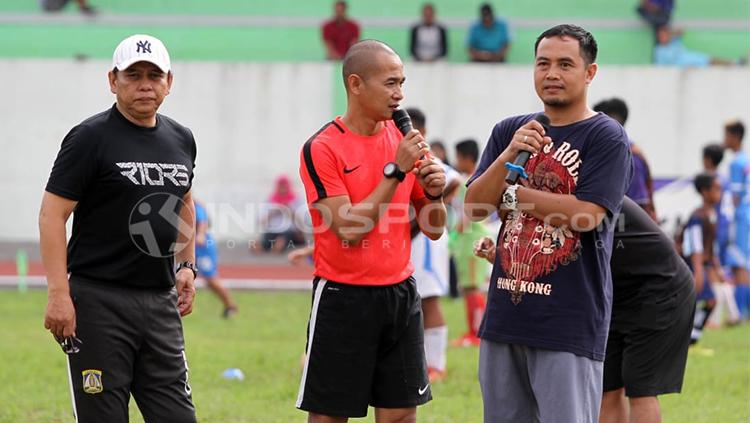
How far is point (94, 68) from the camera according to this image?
79.1 ft

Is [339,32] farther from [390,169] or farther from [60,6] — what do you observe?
[390,169]

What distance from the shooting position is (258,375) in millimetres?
10227

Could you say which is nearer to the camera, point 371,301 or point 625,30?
point 371,301

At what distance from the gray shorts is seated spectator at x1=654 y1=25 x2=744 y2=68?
20.4 meters

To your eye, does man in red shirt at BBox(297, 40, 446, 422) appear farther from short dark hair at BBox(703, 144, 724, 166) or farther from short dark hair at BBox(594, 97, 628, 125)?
short dark hair at BBox(703, 144, 724, 166)

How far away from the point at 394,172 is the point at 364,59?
2.09 feet

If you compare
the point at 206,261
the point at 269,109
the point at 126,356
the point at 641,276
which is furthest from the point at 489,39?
the point at 126,356

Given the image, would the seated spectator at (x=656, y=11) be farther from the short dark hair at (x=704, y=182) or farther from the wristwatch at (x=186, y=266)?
the wristwatch at (x=186, y=266)

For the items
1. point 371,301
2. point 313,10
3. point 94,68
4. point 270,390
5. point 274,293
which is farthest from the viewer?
point 313,10

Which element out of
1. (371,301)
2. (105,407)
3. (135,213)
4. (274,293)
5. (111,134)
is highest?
(111,134)

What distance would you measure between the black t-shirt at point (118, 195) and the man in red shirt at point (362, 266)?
0.74 meters

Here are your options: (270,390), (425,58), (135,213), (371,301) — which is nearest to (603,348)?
(371,301)

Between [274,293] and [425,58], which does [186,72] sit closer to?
[425,58]

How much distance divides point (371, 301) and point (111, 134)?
59.5 inches
